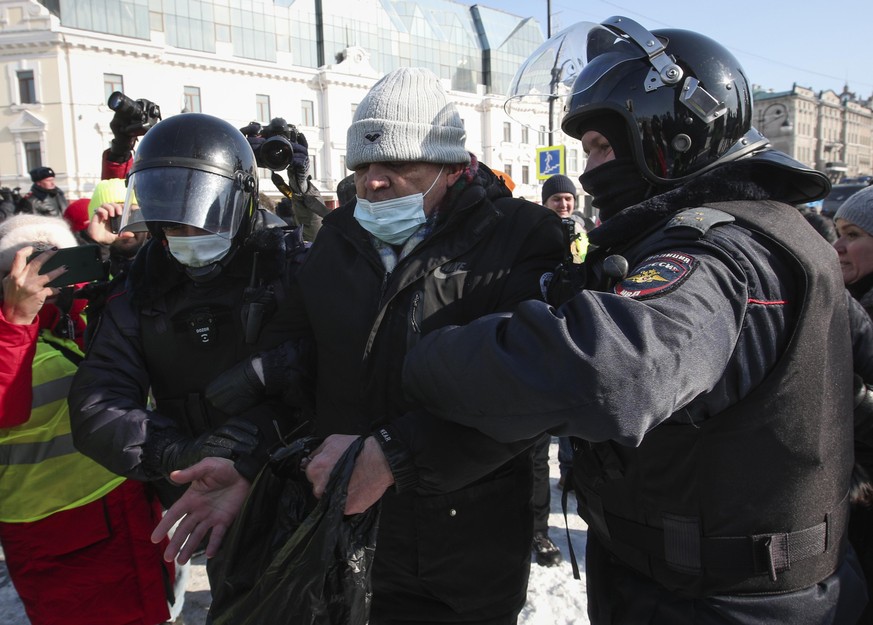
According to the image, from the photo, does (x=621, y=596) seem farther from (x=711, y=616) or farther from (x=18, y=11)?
(x=18, y=11)

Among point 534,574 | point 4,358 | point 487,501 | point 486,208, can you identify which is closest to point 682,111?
point 486,208

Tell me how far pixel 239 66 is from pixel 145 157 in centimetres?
3330

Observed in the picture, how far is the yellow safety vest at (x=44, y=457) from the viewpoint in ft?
7.28

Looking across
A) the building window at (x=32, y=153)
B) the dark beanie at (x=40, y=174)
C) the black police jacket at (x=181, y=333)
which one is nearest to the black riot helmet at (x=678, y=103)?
the black police jacket at (x=181, y=333)

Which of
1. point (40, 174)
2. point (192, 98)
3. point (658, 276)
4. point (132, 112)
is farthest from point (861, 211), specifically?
point (192, 98)

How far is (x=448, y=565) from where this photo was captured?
1700mm

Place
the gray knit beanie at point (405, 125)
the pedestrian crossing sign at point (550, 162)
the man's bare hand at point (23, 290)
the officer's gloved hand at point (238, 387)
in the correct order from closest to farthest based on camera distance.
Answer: the gray knit beanie at point (405, 125)
the officer's gloved hand at point (238, 387)
the man's bare hand at point (23, 290)
the pedestrian crossing sign at point (550, 162)

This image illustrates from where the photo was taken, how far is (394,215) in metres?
1.80

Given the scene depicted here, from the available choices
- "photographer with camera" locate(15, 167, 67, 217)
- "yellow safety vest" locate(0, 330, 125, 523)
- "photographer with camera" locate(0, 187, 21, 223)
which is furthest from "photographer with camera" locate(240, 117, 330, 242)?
"photographer with camera" locate(15, 167, 67, 217)

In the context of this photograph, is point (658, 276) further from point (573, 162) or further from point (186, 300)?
point (573, 162)

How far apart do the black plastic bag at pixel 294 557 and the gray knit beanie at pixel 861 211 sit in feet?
7.87

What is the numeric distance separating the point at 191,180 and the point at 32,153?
1209 inches

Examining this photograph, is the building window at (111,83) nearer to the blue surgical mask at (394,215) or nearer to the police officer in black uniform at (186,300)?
the police officer in black uniform at (186,300)

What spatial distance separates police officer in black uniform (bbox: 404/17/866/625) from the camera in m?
1.01
